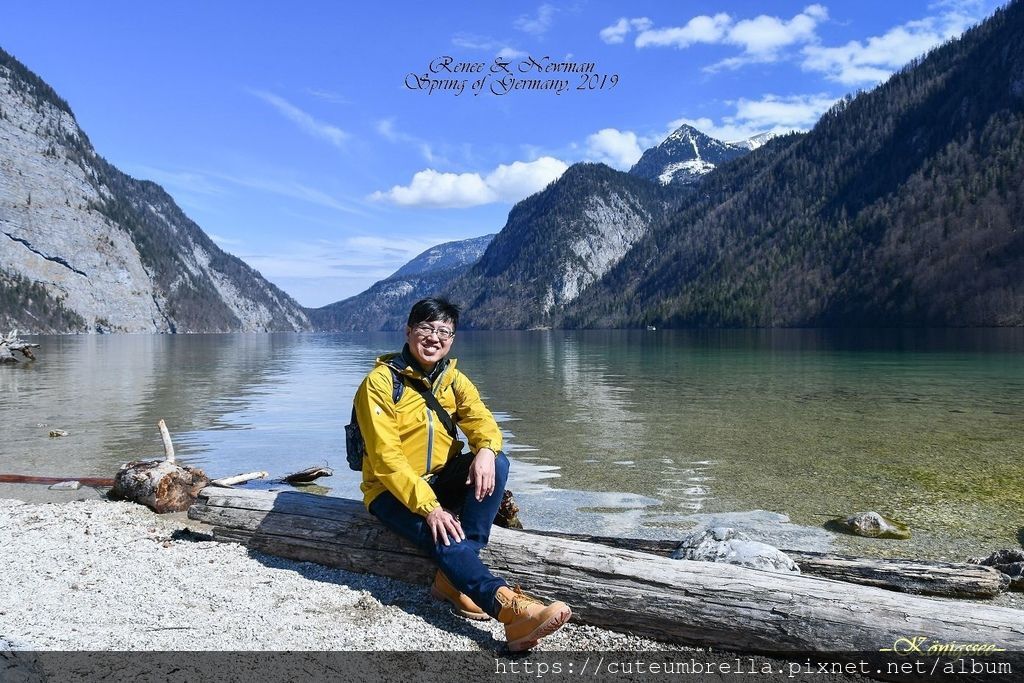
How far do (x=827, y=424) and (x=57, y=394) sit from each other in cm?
3300

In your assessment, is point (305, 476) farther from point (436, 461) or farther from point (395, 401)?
point (395, 401)

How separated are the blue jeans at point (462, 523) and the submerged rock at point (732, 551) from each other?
240 cm

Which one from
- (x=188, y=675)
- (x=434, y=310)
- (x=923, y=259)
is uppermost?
(x=923, y=259)

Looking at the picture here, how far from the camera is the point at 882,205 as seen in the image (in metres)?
194

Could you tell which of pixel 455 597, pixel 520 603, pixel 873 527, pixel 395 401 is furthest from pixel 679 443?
pixel 520 603

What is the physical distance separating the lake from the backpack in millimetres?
4930

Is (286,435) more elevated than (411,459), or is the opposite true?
(411,459)

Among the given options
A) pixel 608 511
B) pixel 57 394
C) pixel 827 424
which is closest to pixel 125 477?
pixel 608 511

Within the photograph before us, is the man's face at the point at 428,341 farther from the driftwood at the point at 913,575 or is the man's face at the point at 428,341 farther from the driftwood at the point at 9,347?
the driftwood at the point at 9,347

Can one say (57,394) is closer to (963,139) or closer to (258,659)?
(258,659)

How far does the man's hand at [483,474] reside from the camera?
6.20 meters

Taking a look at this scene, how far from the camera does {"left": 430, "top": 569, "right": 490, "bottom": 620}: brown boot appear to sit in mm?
6059

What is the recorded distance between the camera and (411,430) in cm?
646

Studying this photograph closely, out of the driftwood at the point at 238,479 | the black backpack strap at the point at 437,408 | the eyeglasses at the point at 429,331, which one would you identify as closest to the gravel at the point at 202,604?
the black backpack strap at the point at 437,408
